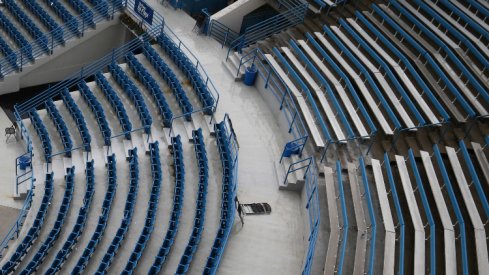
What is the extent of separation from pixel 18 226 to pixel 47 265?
3.51ft

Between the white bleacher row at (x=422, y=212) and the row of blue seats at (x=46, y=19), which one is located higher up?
the row of blue seats at (x=46, y=19)

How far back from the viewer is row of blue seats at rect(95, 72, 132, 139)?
11.1m

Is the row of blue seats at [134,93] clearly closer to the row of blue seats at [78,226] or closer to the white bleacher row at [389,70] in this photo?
the row of blue seats at [78,226]

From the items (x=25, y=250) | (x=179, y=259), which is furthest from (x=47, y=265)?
(x=179, y=259)

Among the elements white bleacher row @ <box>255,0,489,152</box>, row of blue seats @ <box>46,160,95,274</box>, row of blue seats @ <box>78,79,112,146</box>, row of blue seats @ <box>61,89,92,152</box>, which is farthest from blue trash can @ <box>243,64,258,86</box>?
row of blue seats @ <box>46,160,95,274</box>

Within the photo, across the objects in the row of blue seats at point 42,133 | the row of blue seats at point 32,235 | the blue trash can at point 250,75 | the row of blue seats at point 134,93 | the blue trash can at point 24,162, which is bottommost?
the row of blue seats at point 32,235

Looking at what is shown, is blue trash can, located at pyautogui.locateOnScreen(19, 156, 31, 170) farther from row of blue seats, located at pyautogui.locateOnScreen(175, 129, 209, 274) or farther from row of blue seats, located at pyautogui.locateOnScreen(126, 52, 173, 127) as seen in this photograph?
row of blue seats, located at pyautogui.locateOnScreen(175, 129, 209, 274)

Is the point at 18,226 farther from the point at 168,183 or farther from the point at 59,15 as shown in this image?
the point at 59,15

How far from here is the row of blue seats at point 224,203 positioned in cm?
866

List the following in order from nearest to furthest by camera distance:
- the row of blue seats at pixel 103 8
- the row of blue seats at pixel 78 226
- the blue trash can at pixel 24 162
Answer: the row of blue seats at pixel 78 226, the blue trash can at pixel 24 162, the row of blue seats at pixel 103 8

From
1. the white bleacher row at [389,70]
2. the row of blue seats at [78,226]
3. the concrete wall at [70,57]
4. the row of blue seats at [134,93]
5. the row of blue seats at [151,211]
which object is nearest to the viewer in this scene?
the row of blue seats at [151,211]

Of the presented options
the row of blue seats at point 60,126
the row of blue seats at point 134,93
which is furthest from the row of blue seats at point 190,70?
the row of blue seats at point 60,126

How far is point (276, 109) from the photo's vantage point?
38.4 feet

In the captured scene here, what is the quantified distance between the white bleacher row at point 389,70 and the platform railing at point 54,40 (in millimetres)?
3856
